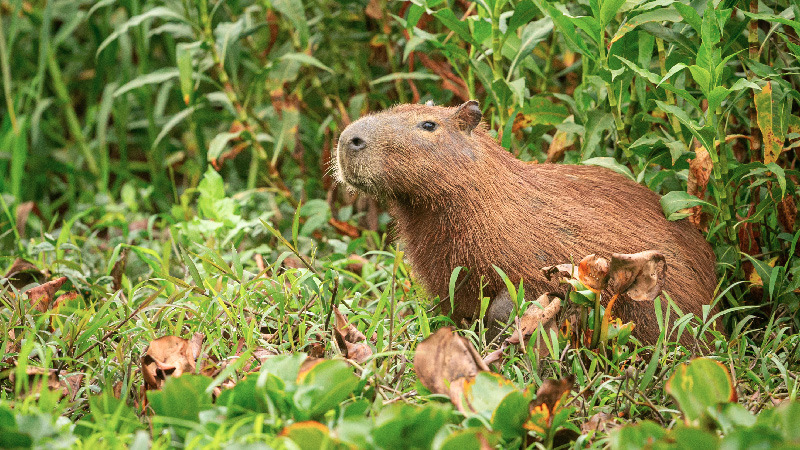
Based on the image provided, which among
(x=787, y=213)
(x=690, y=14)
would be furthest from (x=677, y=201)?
(x=690, y=14)

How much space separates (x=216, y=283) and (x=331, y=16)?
1853mm

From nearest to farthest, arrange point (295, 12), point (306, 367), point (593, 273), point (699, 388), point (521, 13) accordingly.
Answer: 1. point (699, 388)
2. point (306, 367)
3. point (593, 273)
4. point (521, 13)
5. point (295, 12)

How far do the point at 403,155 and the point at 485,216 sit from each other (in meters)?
0.36

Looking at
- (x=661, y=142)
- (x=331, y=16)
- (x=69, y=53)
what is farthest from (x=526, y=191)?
(x=69, y=53)

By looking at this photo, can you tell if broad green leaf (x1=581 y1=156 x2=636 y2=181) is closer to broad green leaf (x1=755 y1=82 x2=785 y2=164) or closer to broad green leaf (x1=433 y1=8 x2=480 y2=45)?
broad green leaf (x1=755 y1=82 x2=785 y2=164)

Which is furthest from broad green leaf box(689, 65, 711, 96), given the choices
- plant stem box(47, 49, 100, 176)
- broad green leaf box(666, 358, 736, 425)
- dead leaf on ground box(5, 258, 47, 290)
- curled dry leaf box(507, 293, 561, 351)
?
plant stem box(47, 49, 100, 176)

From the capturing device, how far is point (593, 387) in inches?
93.9

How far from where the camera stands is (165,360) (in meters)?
2.34

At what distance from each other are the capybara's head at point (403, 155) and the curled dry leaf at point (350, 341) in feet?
1.60

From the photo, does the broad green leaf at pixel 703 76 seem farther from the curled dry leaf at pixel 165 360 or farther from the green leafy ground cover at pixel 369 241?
the curled dry leaf at pixel 165 360

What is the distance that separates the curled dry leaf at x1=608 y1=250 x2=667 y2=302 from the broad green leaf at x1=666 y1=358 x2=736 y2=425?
607mm

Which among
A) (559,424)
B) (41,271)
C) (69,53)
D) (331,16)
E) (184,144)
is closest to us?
(559,424)

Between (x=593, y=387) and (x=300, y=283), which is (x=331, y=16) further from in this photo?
(x=593, y=387)

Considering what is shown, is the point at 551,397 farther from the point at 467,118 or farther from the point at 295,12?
the point at 295,12
